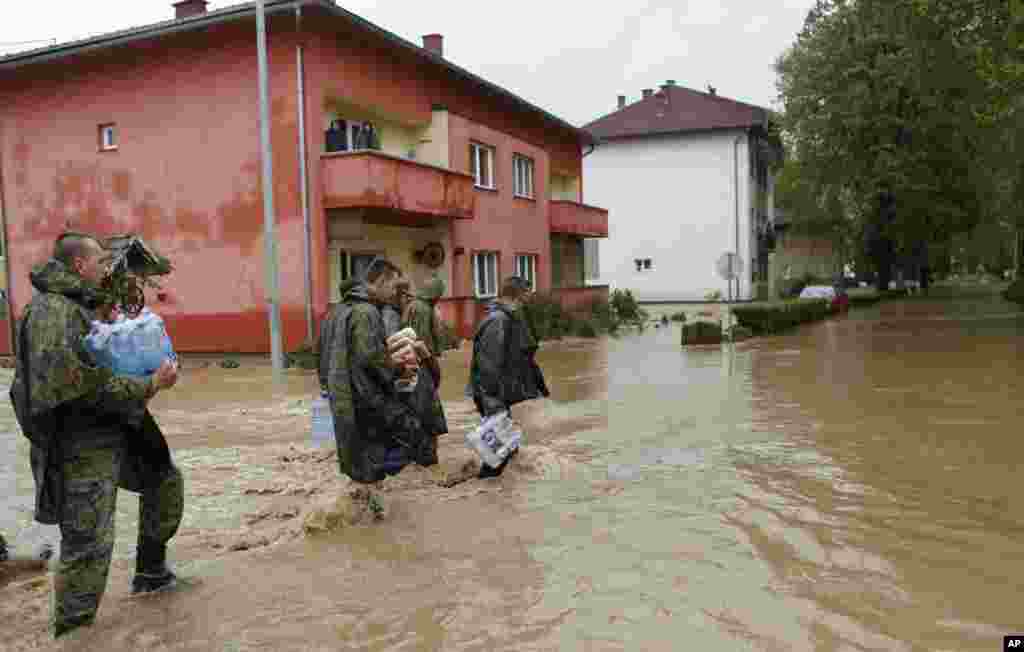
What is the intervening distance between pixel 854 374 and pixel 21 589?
12.3 metres

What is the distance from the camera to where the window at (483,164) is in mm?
24094

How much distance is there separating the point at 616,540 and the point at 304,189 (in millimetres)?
13971

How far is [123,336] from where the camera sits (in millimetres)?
4418

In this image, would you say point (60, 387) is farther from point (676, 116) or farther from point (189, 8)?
point (676, 116)

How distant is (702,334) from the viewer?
21.1m

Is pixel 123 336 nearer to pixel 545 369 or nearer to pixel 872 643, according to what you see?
pixel 872 643

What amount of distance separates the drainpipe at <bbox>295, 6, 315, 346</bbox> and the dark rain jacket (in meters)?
11.2

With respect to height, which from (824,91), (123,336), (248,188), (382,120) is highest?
(824,91)

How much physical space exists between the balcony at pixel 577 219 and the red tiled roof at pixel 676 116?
11.0m

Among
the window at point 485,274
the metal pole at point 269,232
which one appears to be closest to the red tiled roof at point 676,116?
the window at point 485,274

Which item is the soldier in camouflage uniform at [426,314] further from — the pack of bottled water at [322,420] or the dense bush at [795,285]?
the dense bush at [795,285]

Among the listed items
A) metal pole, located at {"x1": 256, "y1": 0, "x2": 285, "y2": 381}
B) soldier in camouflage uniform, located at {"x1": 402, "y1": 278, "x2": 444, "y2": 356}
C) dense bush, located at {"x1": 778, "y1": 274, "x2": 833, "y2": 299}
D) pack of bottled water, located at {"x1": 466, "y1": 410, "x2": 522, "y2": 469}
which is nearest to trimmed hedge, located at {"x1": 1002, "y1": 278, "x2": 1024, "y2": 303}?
dense bush, located at {"x1": 778, "y1": 274, "x2": 833, "y2": 299}

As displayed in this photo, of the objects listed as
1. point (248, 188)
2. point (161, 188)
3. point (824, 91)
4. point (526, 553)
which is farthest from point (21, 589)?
point (824, 91)

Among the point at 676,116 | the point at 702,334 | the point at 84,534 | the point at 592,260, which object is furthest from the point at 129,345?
the point at 676,116
